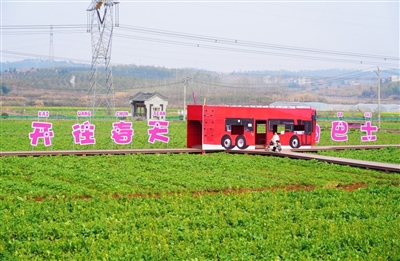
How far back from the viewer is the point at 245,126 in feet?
104

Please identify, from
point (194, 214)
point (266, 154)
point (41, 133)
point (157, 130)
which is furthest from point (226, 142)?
point (194, 214)

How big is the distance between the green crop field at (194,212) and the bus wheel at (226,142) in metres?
6.25

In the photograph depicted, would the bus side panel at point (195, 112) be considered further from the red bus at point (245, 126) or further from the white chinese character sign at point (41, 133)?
the white chinese character sign at point (41, 133)

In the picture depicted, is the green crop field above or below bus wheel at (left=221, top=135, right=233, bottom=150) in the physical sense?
below

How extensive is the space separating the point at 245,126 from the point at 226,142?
141 cm

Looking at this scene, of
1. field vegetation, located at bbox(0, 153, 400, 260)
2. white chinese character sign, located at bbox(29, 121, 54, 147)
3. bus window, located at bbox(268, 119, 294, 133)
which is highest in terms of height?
bus window, located at bbox(268, 119, 294, 133)

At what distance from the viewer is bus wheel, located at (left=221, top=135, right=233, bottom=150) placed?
31328 millimetres

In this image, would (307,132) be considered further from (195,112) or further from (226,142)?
(195,112)

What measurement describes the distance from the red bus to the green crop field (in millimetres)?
6278

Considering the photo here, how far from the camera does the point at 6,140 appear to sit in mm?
37312

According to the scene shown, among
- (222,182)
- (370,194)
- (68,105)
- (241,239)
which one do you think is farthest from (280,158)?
(68,105)

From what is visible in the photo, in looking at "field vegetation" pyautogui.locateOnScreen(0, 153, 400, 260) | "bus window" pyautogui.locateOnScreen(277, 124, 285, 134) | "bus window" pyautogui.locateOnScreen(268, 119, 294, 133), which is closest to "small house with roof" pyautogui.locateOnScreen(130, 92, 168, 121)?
"bus window" pyautogui.locateOnScreen(277, 124, 285, 134)

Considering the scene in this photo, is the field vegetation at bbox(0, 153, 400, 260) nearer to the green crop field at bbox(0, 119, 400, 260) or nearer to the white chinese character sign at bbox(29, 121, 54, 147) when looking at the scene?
the green crop field at bbox(0, 119, 400, 260)

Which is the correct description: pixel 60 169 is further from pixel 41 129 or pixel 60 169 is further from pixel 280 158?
pixel 280 158
